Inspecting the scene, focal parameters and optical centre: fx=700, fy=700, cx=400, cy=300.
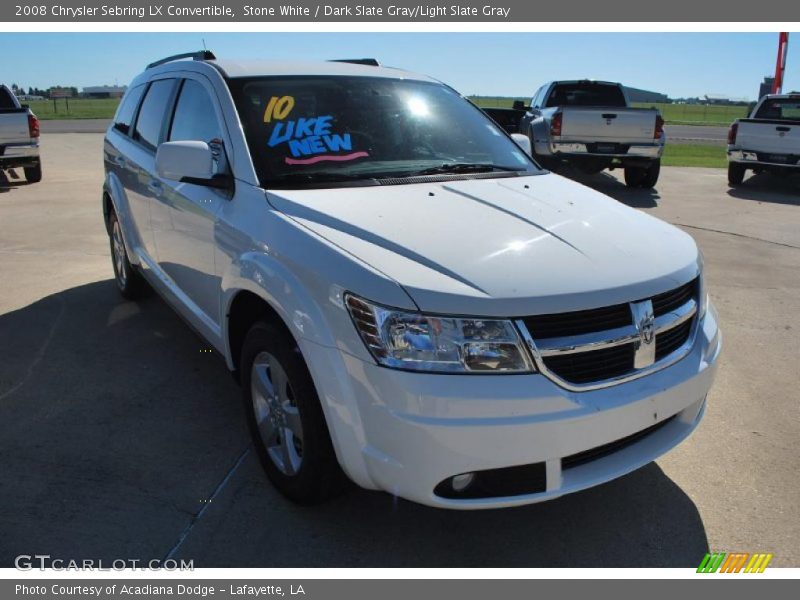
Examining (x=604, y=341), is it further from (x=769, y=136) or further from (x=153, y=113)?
(x=769, y=136)

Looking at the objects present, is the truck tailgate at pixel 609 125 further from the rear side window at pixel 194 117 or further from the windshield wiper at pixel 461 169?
the rear side window at pixel 194 117

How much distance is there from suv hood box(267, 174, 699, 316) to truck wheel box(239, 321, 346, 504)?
482mm

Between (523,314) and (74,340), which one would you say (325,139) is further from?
(74,340)

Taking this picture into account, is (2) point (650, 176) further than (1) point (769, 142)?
Yes

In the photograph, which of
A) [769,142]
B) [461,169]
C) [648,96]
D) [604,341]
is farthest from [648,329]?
[648,96]

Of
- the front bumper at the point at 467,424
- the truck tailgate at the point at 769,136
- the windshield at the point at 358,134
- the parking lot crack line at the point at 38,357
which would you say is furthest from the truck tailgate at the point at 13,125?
the truck tailgate at the point at 769,136

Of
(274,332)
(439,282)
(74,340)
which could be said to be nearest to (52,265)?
(74,340)

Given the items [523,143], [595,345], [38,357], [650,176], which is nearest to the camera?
[595,345]

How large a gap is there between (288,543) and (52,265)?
5.24 m

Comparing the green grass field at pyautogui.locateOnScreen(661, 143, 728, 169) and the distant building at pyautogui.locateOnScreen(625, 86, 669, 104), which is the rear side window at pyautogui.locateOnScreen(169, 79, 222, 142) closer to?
the green grass field at pyautogui.locateOnScreen(661, 143, 728, 169)

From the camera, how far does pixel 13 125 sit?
1195cm

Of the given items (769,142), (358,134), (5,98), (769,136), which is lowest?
(769,142)

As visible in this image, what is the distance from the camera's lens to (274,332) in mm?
2760

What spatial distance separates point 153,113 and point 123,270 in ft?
4.92
